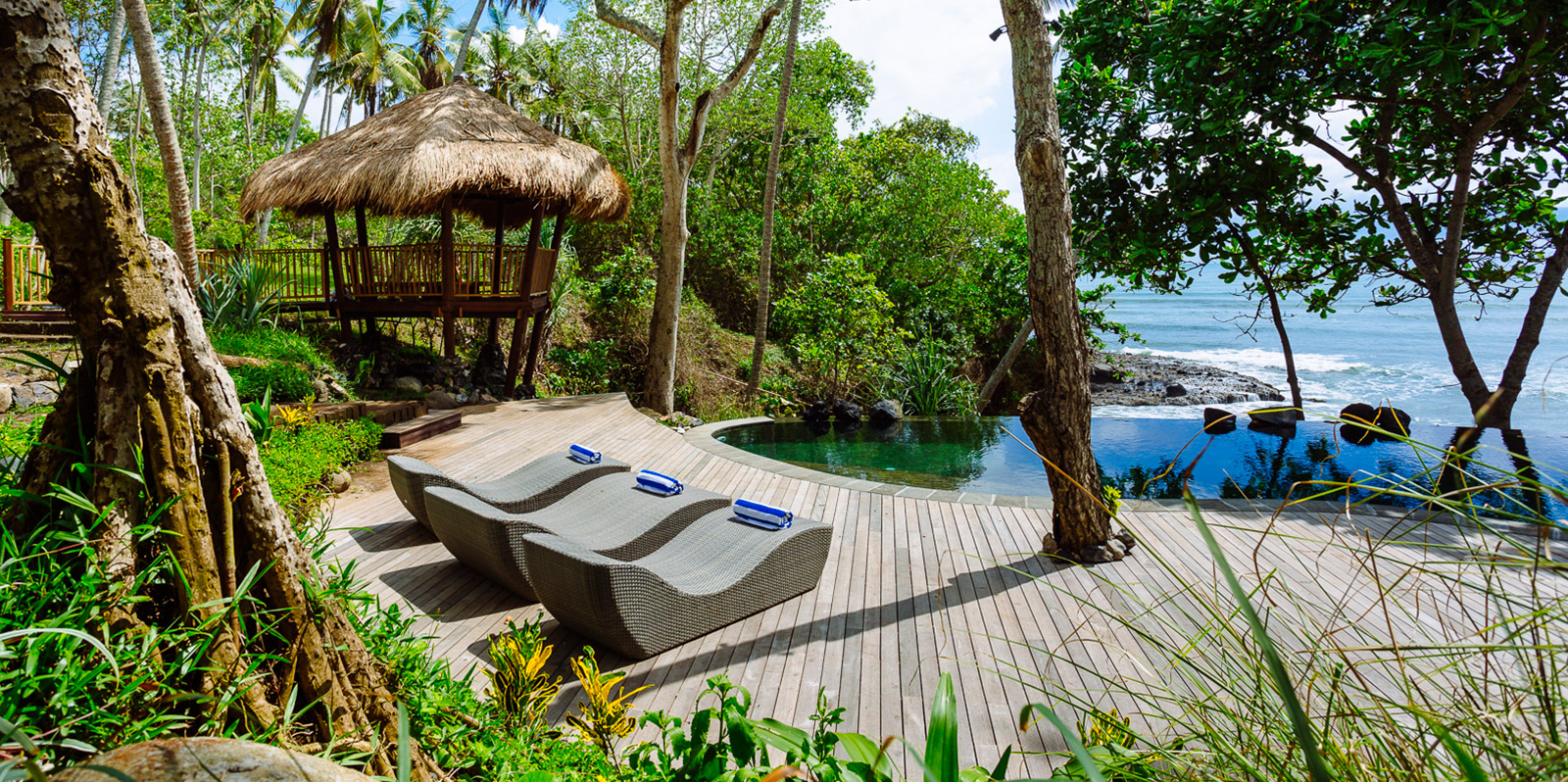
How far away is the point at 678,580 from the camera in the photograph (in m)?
3.70

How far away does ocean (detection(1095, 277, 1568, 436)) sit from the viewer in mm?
18031

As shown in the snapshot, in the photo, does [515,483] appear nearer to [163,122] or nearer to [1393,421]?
[1393,421]

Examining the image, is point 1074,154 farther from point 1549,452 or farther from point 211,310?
point 211,310

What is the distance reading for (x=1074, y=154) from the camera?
30.6 feet

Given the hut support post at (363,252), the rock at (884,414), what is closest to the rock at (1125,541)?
the rock at (884,414)

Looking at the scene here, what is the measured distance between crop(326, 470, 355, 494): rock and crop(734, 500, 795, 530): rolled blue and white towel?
298cm

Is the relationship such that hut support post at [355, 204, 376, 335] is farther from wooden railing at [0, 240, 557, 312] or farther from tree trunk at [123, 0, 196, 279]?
tree trunk at [123, 0, 196, 279]

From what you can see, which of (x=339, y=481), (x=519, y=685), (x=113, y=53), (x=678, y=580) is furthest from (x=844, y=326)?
(x=113, y=53)

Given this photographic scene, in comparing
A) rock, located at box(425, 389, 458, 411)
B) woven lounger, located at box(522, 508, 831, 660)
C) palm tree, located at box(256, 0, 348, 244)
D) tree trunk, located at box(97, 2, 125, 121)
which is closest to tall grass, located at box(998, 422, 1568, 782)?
woven lounger, located at box(522, 508, 831, 660)

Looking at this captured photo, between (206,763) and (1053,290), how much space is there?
4355mm

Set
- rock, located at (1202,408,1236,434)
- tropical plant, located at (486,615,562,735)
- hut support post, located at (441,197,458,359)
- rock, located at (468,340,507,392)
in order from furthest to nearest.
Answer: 1. rock, located at (468,340,507,392)
2. hut support post, located at (441,197,458,359)
3. tropical plant, located at (486,615,562,735)
4. rock, located at (1202,408,1236,434)

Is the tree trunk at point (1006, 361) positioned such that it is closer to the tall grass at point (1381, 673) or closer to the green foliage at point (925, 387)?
the green foliage at point (925, 387)

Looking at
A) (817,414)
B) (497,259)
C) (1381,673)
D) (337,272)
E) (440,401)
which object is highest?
(497,259)

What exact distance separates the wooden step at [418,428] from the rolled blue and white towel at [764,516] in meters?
3.90
